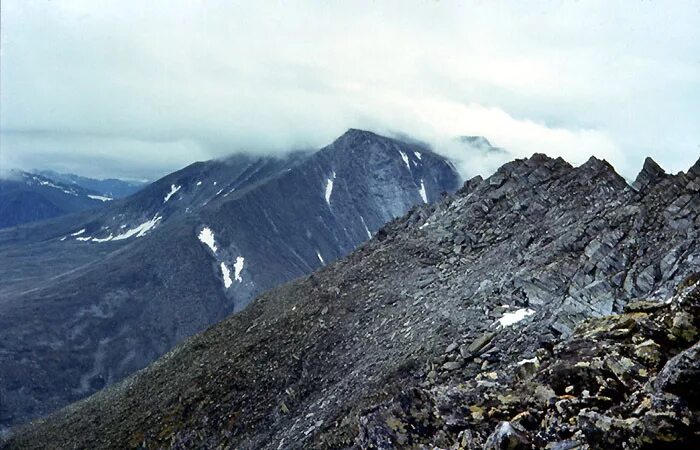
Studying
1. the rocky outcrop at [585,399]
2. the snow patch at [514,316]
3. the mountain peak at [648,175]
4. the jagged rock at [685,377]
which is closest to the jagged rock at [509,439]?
the rocky outcrop at [585,399]

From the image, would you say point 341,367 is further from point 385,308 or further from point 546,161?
point 546,161

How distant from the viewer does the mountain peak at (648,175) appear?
49.2 m

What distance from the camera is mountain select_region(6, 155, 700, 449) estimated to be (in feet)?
51.4

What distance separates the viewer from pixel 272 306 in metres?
66.6

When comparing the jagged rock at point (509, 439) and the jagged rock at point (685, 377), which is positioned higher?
the jagged rock at point (685, 377)

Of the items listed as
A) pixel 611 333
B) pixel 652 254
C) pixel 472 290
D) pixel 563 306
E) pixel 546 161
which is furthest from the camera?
pixel 546 161

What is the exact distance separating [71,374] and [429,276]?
175m

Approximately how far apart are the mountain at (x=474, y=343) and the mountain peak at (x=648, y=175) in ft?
1.28

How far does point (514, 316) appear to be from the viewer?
127 feet

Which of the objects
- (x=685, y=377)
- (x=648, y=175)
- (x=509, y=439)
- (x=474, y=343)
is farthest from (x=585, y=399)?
(x=648, y=175)

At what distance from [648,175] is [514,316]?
22.9 m

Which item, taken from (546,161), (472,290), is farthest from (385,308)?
(546,161)

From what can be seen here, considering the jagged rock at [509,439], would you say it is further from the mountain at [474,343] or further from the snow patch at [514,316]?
the snow patch at [514,316]

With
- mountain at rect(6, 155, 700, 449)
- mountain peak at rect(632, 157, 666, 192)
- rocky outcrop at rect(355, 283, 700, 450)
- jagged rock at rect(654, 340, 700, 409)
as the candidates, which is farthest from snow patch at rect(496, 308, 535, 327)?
jagged rock at rect(654, 340, 700, 409)
